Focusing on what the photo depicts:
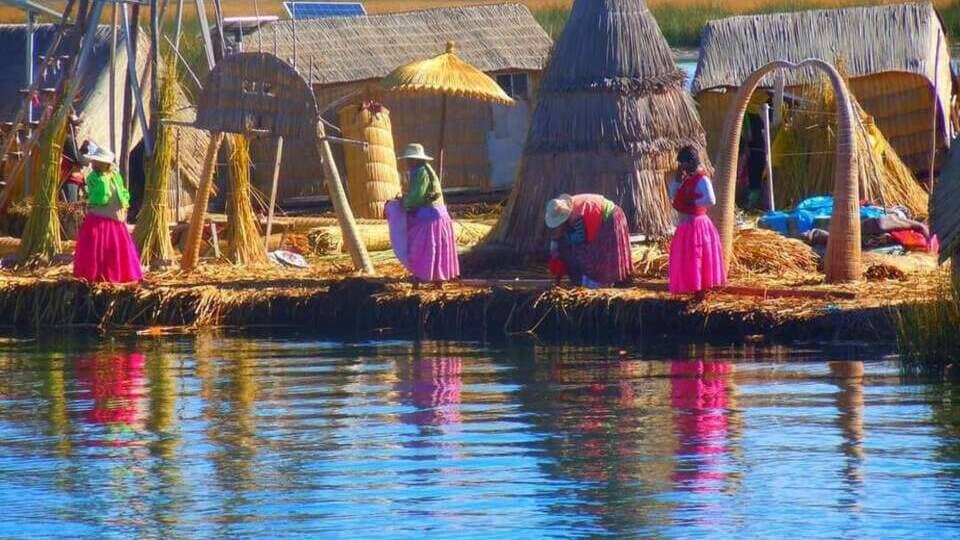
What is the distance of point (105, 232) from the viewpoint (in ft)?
53.9

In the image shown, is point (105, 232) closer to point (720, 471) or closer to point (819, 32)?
point (720, 471)

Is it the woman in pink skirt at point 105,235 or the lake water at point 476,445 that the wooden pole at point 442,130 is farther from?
the lake water at point 476,445

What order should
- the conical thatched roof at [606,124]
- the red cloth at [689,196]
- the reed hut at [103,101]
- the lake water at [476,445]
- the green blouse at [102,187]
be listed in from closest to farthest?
1. the lake water at [476,445]
2. the red cloth at [689,196]
3. the green blouse at [102,187]
4. the conical thatched roof at [606,124]
5. the reed hut at [103,101]

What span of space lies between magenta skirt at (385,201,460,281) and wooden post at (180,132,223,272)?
1.89 metres

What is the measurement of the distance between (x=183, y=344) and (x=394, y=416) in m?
3.89

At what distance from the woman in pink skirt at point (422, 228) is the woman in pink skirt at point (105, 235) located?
84.4 inches

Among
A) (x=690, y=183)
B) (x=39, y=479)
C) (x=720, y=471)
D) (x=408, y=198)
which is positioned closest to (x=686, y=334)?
(x=690, y=183)

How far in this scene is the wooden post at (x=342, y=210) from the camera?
1672 centimetres

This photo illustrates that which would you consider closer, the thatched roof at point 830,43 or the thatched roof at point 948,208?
the thatched roof at point 948,208

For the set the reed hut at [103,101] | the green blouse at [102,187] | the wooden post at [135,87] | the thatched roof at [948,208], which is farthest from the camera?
the reed hut at [103,101]

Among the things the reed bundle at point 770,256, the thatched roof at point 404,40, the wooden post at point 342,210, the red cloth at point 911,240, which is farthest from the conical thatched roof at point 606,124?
the thatched roof at point 404,40

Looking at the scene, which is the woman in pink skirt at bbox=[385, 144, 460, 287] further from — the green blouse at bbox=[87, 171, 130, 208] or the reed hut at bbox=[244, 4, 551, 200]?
the reed hut at bbox=[244, 4, 551, 200]

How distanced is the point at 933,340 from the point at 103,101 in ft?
37.5

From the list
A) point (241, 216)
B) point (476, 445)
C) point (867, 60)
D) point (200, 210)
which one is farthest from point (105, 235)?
point (867, 60)
